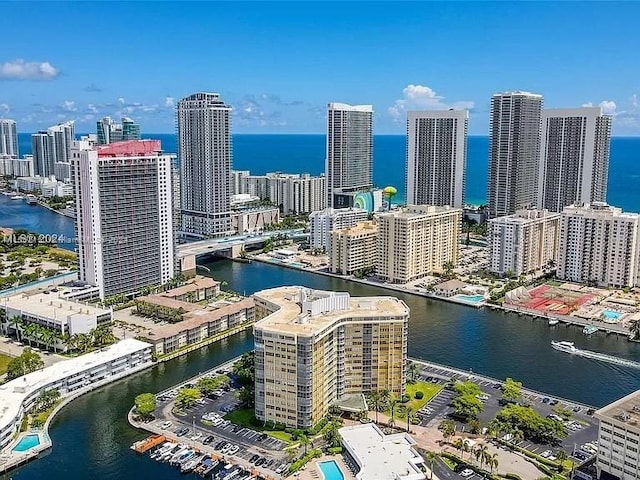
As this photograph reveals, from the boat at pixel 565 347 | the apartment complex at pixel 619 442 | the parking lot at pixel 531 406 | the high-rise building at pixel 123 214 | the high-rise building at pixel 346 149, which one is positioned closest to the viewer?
the apartment complex at pixel 619 442

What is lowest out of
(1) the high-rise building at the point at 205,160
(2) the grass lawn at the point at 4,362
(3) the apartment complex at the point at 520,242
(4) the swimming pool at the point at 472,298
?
(2) the grass lawn at the point at 4,362

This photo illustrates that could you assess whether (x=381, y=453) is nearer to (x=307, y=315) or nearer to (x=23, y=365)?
(x=307, y=315)

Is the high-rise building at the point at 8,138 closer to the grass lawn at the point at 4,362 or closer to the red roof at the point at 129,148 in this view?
the red roof at the point at 129,148

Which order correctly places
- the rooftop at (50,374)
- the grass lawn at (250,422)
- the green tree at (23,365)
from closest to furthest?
1. the grass lawn at (250,422)
2. the rooftop at (50,374)
3. the green tree at (23,365)

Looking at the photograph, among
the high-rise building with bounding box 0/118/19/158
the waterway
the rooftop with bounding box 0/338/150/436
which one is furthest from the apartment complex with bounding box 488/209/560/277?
the high-rise building with bounding box 0/118/19/158

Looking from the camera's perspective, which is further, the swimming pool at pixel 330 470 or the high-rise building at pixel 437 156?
the high-rise building at pixel 437 156

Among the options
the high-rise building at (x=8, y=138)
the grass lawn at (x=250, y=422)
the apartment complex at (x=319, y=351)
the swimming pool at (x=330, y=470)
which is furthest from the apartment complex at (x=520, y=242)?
the high-rise building at (x=8, y=138)

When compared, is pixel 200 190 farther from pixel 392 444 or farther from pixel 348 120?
pixel 392 444
